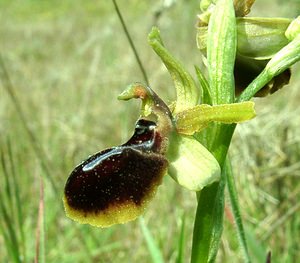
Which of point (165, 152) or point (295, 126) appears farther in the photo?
point (295, 126)

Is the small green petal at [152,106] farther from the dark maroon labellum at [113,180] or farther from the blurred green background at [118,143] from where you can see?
the blurred green background at [118,143]

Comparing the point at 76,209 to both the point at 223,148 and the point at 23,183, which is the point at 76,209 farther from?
the point at 23,183

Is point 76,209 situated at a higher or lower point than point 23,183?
higher

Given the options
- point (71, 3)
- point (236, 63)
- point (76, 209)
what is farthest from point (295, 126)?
point (71, 3)

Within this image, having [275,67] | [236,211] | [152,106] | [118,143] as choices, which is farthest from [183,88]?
[118,143]

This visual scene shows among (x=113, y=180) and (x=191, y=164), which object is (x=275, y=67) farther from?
(x=113, y=180)

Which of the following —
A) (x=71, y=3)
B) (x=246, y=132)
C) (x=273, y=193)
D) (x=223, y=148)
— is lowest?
(x=71, y=3)

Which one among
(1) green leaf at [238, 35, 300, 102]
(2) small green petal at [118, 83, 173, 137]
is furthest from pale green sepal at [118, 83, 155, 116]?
(1) green leaf at [238, 35, 300, 102]
